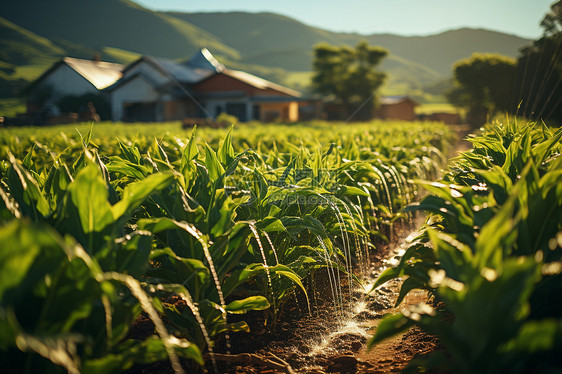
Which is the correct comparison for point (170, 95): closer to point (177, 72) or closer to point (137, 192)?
point (177, 72)

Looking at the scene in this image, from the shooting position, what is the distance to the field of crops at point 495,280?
102 cm

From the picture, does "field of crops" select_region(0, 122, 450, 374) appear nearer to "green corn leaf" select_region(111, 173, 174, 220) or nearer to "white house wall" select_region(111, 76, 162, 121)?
"green corn leaf" select_region(111, 173, 174, 220)

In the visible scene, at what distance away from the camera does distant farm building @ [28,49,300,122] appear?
31.9m

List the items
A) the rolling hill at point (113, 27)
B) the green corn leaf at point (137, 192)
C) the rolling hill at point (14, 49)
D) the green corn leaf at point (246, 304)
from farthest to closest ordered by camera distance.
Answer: the rolling hill at point (113, 27), the rolling hill at point (14, 49), the green corn leaf at point (246, 304), the green corn leaf at point (137, 192)

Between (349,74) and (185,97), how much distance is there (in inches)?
869

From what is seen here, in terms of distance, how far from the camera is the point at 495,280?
1.03 metres

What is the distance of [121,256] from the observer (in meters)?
1.50

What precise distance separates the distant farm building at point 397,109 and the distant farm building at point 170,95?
16800 mm

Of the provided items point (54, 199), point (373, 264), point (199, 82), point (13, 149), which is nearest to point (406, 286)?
point (54, 199)

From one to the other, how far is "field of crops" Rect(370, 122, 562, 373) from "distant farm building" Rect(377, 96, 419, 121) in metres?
53.8

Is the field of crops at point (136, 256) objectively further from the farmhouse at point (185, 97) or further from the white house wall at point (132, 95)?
the farmhouse at point (185, 97)

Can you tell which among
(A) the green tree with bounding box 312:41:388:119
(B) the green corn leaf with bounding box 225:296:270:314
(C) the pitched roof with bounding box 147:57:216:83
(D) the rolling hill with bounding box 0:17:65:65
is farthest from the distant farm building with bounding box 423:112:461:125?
(B) the green corn leaf with bounding box 225:296:270:314

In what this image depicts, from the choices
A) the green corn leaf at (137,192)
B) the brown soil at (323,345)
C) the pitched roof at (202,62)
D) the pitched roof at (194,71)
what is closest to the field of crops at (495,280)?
the brown soil at (323,345)

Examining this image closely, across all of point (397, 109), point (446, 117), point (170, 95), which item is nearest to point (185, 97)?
point (170, 95)
